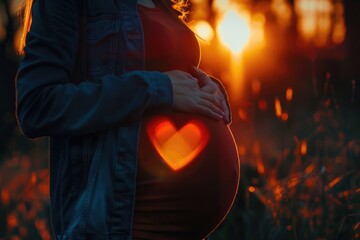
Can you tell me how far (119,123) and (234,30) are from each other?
10.2 metres

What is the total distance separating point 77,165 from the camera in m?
1.56

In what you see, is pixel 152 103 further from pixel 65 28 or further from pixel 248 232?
pixel 248 232

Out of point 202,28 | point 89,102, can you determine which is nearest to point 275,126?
point 202,28

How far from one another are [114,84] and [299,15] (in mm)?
19224

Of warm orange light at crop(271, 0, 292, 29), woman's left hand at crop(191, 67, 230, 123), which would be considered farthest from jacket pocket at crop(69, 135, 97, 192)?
warm orange light at crop(271, 0, 292, 29)

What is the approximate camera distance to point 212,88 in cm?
180

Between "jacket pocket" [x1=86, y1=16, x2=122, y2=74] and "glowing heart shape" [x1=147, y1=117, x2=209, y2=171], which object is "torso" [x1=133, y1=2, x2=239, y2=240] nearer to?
"glowing heart shape" [x1=147, y1=117, x2=209, y2=171]

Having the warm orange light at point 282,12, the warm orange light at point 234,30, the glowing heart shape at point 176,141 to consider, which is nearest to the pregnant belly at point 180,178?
the glowing heart shape at point 176,141

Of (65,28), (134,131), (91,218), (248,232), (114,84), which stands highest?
(65,28)

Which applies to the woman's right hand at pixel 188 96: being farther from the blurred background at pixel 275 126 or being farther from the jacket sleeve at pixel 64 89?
the blurred background at pixel 275 126

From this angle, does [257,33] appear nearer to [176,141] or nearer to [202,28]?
[202,28]

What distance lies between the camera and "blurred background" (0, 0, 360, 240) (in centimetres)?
300

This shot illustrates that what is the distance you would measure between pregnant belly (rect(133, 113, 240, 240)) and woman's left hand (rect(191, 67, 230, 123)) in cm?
10

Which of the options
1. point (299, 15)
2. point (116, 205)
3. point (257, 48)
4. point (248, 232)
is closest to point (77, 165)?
point (116, 205)
